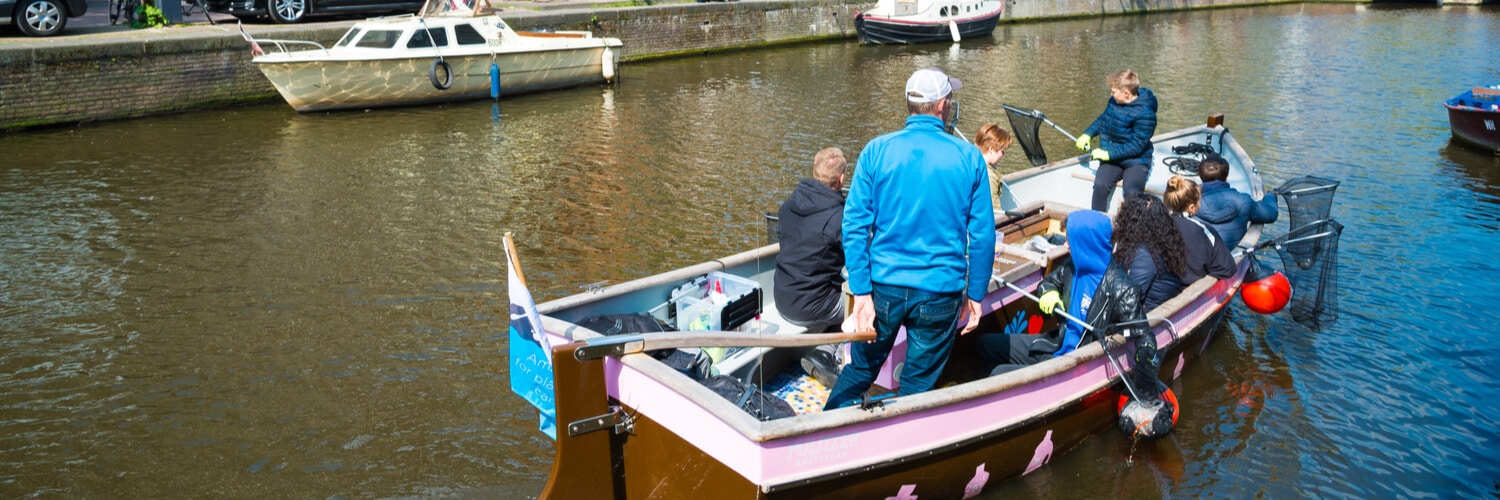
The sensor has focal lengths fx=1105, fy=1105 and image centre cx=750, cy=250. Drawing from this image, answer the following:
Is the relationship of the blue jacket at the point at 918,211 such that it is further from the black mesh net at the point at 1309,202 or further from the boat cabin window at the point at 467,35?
the boat cabin window at the point at 467,35

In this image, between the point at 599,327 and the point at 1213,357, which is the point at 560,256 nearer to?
the point at 599,327

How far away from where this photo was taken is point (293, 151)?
14.1 metres

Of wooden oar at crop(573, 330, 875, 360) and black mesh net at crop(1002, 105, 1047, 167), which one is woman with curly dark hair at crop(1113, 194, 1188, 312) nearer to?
wooden oar at crop(573, 330, 875, 360)

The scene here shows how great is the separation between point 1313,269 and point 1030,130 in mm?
2666

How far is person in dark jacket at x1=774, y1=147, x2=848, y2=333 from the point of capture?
232 inches

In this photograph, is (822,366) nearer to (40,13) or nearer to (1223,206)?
(1223,206)

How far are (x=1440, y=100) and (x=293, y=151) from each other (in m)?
17.8

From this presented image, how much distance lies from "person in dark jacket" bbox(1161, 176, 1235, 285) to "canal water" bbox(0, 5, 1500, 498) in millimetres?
847

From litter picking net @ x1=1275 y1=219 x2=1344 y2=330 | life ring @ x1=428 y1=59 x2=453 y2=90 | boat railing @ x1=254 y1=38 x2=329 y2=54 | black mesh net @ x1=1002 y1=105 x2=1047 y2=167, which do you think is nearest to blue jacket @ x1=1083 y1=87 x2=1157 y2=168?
black mesh net @ x1=1002 y1=105 x2=1047 y2=167

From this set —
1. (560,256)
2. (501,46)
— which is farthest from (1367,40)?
(560,256)

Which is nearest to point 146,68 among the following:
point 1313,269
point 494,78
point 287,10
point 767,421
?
point 287,10

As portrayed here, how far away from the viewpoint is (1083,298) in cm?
585

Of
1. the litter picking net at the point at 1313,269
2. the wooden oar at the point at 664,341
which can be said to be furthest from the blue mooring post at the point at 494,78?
the wooden oar at the point at 664,341

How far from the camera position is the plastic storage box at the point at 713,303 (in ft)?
19.7
